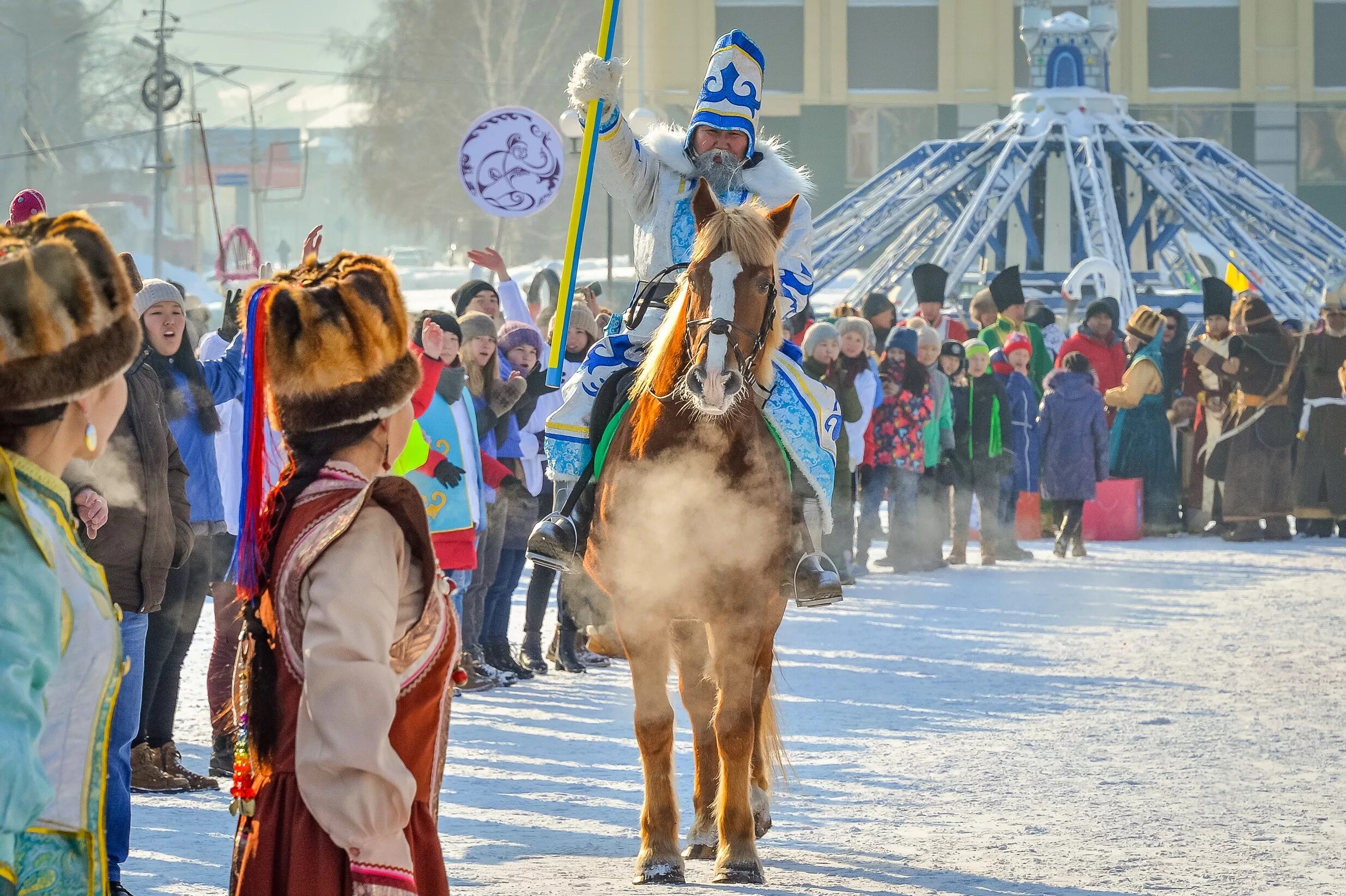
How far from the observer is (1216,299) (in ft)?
56.2

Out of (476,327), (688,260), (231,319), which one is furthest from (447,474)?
(688,260)

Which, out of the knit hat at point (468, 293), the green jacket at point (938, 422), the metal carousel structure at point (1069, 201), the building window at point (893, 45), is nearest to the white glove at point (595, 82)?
the knit hat at point (468, 293)

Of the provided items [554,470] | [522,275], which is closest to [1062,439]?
[554,470]

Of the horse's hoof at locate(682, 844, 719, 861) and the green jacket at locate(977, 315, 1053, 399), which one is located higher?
the green jacket at locate(977, 315, 1053, 399)

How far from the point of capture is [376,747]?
111 inches

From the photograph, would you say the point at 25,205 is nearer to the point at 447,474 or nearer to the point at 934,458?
the point at 447,474

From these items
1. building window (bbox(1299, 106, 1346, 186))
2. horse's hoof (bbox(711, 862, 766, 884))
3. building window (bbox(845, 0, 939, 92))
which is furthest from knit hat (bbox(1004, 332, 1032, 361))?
building window (bbox(1299, 106, 1346, 186))

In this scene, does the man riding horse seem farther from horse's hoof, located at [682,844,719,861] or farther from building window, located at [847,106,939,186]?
building window, located at [847,106,939,186]

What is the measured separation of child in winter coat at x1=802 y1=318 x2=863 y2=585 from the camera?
12867mm

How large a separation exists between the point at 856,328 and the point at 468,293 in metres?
3.65

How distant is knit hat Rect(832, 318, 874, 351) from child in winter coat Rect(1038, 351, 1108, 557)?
7.66 feet

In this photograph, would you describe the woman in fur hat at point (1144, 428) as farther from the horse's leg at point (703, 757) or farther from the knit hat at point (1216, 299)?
the horse's leg at point (703, 757)

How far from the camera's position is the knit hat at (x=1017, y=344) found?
15414 millimetres

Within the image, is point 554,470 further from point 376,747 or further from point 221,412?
point 376,747
